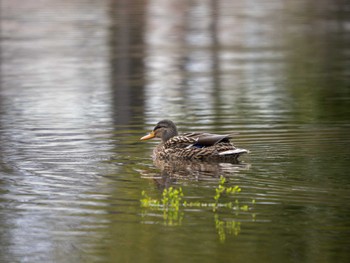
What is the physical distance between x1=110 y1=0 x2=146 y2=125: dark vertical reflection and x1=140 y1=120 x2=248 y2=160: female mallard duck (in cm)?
377

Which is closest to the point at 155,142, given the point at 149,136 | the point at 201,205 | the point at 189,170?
the point at 149,136

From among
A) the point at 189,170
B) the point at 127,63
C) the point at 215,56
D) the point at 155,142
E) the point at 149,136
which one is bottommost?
the point at 215,56

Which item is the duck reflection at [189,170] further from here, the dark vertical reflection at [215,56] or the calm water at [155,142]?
the dark vertical reflection at [215,56]

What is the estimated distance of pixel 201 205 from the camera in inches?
485

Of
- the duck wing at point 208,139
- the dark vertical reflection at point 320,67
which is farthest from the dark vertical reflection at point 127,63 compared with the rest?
the duck wing at point 208,139

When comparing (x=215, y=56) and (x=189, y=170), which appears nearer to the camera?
(x=189, y=170)

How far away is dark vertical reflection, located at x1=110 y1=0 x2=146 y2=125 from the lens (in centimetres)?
2205

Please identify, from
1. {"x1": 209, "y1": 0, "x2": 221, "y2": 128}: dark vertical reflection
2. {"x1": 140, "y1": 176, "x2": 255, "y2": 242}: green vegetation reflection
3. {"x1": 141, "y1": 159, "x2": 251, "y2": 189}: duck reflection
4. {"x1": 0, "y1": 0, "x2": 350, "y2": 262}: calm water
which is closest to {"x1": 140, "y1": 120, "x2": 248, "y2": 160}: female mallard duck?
{"x1": 141, "y1": 159, "x2": 251, "y2": 189}: duck reflection

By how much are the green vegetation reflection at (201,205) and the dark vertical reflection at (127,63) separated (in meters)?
7.10

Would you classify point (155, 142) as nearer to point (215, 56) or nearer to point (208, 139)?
point (208, 139)

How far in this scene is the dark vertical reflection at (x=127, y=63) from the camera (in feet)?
72.3

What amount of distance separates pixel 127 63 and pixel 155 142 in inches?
561

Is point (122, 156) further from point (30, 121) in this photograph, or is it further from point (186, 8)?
point (186, 8)

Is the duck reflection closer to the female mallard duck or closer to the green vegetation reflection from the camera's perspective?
the female mallard duck
